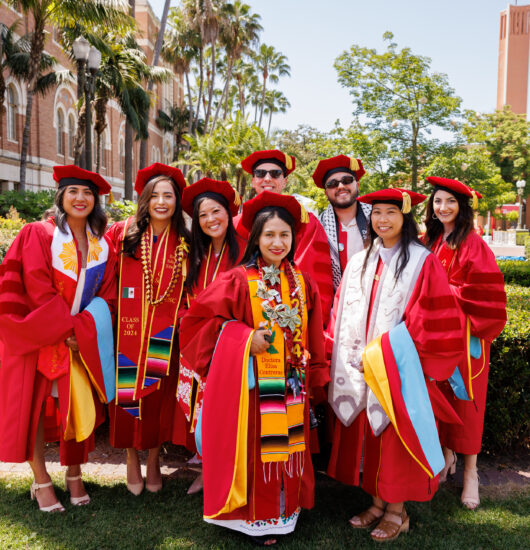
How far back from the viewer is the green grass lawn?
3258 millimetres

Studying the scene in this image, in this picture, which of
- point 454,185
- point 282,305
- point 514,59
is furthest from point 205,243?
point 514,59

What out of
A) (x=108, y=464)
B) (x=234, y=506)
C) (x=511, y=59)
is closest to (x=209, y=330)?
(x=234, y=506)

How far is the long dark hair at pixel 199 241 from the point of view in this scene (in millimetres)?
3742

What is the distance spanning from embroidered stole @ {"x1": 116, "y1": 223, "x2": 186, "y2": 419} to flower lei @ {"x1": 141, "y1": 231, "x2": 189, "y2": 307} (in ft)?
0.08

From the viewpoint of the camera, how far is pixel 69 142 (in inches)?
1105

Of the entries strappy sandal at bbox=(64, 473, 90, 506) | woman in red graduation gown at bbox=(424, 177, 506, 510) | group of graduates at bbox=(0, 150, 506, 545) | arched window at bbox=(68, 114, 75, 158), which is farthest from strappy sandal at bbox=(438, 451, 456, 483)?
arched window at bbox=(68, 114, 75, 158)

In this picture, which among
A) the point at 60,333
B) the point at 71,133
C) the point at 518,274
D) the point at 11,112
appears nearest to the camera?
the point at 60,333

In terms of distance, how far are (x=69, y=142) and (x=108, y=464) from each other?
88.9 feet

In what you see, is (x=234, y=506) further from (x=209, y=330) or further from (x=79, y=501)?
(x=79, y=501)

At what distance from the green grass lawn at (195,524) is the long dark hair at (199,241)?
1.67 meters

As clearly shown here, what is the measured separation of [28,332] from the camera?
3.33 metres

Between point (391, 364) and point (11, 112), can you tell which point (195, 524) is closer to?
point (391, 364)

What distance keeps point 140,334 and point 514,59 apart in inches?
2991

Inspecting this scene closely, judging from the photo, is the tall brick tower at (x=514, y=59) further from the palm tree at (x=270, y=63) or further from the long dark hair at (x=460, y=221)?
the long dark hair at (x=460, y=221)
